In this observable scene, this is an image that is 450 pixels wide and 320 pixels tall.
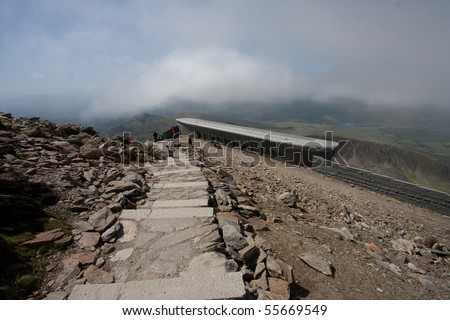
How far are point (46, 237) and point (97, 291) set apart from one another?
219 cm

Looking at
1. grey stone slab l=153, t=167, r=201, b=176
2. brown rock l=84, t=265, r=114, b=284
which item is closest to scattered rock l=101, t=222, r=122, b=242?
brown rock l=84, t=265, r=114, b=284

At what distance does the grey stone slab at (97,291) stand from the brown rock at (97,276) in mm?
237

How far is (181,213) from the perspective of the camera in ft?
21.4

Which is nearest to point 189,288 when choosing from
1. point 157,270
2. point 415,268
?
point 157,270

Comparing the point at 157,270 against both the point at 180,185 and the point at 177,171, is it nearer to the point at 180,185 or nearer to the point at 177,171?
the point at 180,185

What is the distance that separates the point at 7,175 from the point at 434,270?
38.8 feet

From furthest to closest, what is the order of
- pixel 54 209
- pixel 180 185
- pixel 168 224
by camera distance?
pixel 180 185
pixel 54 209
pixel 168 224

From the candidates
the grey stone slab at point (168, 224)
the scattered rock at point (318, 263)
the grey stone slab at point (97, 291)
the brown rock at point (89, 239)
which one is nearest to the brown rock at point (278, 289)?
the scattered rock at point (318, 263)

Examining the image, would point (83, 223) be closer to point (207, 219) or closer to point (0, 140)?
point (207, 219)

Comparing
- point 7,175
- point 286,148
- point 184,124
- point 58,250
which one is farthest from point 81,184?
point 184,124

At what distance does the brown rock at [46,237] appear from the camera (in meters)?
5.25

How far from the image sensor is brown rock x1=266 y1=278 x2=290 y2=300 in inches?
166

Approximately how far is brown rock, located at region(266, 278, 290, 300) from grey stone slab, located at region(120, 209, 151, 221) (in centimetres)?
343

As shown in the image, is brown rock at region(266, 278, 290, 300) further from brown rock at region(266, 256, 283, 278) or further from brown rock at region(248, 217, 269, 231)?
brown rock at region(248, 217, 269, 231)
